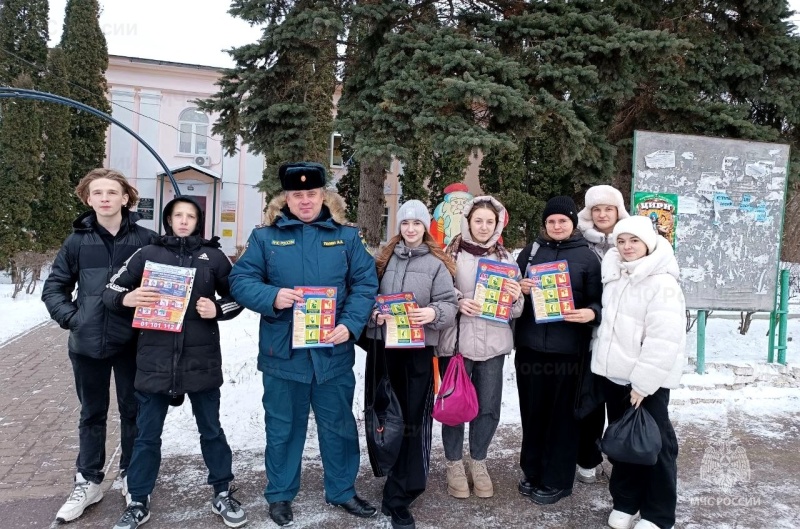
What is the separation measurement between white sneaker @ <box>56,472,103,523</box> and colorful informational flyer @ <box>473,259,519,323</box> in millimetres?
2712

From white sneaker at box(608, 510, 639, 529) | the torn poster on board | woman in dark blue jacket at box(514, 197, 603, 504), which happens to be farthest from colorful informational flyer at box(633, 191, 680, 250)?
white sneaker at box(608, 510, 639, 529)

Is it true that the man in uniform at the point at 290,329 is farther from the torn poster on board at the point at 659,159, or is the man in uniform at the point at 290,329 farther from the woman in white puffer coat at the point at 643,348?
the torn poster on board at the point at 659,159

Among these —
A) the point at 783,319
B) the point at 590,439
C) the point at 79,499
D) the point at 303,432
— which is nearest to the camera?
the point at 79,499

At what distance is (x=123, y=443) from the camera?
360cm

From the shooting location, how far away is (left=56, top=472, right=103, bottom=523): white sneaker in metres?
3.29

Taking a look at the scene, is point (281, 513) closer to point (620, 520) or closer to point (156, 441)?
point (156, 441)

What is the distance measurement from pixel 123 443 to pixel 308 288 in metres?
1.69

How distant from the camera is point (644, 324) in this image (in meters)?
3.19

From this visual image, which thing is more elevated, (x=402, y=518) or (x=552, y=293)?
(x=552, y=293)

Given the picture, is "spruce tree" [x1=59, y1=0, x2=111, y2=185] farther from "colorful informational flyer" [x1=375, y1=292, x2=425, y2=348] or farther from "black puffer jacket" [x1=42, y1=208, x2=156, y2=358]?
"colorful informational flyer" [x1=375, y1=292, x2=425, y2=348]

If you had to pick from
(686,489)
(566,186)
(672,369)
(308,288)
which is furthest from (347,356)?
(566,186)

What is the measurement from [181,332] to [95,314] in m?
0.52

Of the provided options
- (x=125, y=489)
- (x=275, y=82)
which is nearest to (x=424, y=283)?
(x=125, y=489)

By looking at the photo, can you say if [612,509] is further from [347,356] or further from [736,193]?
[736,193]
